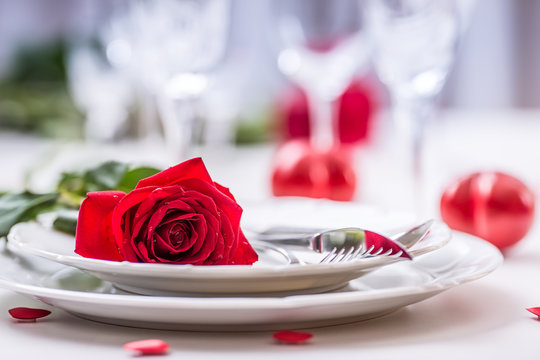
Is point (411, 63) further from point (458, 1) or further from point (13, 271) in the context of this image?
point (13, 271)

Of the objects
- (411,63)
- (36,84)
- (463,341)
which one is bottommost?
(463,341)

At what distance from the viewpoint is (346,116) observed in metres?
1.22

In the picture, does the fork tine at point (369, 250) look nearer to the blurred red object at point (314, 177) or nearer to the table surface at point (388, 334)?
the table surface at point (388, 334)

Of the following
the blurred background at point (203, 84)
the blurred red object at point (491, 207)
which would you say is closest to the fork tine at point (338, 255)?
the blurred red object at point (491, 207)

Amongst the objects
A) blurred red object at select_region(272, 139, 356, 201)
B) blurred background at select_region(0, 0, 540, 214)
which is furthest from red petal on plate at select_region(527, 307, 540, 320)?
blurred red object at select_region(272, 139, 356, 201)

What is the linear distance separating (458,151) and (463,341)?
0.97 metres

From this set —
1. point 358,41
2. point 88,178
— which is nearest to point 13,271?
point 88,178

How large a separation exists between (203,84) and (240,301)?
0.46 meters

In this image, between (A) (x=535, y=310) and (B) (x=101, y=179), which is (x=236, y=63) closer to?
(B) (x=101, y=179)

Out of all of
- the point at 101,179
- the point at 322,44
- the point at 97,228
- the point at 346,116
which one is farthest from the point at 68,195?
the point at 346,116

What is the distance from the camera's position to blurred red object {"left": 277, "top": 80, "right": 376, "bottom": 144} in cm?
121

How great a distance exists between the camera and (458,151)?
122 centimetres

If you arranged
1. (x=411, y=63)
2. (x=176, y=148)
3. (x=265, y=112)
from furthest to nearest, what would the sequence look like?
(x=265, y=112)
(x=176, y=148)
(x=411, y=63)

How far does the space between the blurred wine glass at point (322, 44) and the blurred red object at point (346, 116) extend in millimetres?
338
